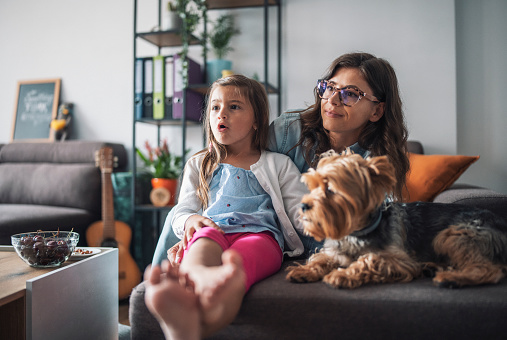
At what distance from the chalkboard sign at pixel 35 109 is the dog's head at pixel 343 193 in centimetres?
338

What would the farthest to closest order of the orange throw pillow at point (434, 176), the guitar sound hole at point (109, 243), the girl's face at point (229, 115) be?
the guitar sound hole at point (109, 243), the orange throw pillow at point (434, 176), the girl's face at point (229, 115)

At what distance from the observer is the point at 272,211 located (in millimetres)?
1549

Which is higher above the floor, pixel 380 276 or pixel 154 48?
pixel 154 48

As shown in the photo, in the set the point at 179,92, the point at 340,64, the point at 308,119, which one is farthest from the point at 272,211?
the point at 179,92

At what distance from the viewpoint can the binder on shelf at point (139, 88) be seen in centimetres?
313

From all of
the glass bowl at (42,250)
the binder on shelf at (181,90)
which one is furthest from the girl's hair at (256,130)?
the binder on shelf at (181,90)

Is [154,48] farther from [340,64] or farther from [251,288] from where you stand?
[251,288]

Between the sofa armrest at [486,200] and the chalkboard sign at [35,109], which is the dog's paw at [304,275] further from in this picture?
the chalkboard sign at [35,109]

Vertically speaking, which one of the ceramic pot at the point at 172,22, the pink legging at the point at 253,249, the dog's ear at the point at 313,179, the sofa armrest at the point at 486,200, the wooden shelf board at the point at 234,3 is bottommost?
the pink legging at the point at 253,249

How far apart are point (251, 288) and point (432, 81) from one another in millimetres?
2424

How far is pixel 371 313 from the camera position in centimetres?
102

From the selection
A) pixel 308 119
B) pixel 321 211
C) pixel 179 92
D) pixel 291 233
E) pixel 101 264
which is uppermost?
pixel 179 92

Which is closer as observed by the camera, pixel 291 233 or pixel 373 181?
pixel 373 181

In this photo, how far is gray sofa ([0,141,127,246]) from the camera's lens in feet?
9.80
